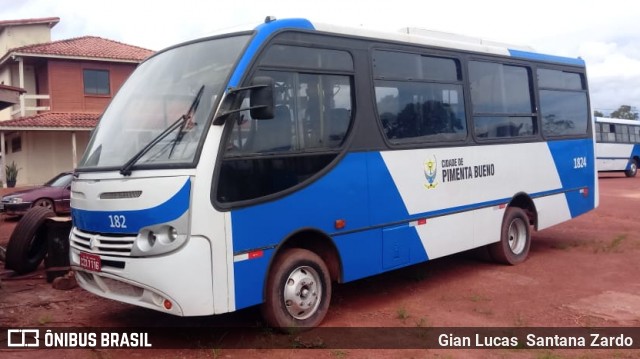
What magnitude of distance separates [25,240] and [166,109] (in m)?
4.10

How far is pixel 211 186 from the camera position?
4863mm

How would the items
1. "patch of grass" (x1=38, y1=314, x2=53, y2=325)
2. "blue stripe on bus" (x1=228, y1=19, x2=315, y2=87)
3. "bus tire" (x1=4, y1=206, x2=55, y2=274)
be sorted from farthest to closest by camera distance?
"bus tire" (x1=4, y1=206, x2=55, y2=274), "patch of grass" (x1=38, y1=314, x2=53, y2=325), "blue stripe on bus" (x1=228, y1=19, x2=315, y2=87)

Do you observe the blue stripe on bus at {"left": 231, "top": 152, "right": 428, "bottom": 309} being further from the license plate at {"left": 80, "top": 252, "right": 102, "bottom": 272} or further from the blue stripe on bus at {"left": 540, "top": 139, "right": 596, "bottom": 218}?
the blue stripe on bus at {"left": 540, "top": 139, "right": 596, "bottom": 218}

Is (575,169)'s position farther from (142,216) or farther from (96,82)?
(96,82)

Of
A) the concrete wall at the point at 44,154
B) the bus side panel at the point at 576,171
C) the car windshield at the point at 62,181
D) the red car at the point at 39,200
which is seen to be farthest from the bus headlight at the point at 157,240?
the concrete wall at the point at 44,154

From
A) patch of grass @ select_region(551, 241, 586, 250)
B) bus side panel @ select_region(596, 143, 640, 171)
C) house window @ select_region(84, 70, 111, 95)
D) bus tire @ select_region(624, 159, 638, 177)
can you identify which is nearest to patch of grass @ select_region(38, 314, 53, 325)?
patch of grass @ select_region(551, 241, 586, 250)

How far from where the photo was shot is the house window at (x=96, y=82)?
26844 mm

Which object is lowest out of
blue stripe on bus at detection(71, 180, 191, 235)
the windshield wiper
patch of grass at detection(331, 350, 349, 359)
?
patch of grass at detection(331, 350, 349, 359)

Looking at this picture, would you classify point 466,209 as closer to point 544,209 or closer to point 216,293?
point 544,209

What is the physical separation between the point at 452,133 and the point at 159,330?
4.39 metres

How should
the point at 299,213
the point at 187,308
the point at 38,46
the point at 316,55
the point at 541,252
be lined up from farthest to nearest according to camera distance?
the point at 38,46 → the point at 541,252 → the point at 316,55 → the point at 299,213 → the point at 187,308

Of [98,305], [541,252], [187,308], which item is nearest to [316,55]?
[187,308]

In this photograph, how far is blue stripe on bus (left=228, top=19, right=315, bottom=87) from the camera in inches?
204

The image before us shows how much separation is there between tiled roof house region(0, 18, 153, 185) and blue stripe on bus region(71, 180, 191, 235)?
2182cm
